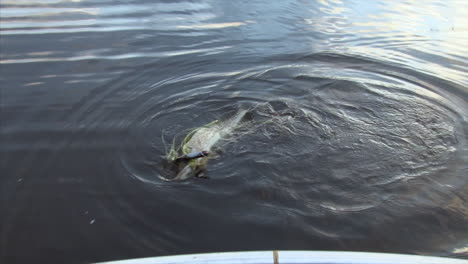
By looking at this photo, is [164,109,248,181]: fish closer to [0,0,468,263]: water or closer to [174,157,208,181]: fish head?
[174,157,208,181]: fish head

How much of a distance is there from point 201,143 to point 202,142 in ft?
0.09

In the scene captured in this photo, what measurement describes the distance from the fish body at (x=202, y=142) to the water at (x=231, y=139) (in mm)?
139

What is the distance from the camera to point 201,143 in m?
4.50

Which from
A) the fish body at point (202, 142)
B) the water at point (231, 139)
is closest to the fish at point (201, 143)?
the fish body at point (202, 142)

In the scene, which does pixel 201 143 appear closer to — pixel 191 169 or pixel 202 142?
pixel 202 142

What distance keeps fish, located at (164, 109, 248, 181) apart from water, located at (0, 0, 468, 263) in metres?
0.14

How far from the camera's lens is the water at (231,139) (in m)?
3.40

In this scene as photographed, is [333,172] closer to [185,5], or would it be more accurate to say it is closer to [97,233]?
[97,233]

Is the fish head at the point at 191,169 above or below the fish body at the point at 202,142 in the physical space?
below

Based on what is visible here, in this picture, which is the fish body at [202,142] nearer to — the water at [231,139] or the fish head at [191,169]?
Answer: the fish head at [191,169]

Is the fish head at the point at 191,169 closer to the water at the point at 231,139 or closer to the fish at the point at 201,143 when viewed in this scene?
the fish at the point at 201,143

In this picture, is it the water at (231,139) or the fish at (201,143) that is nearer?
the water at (231,139)

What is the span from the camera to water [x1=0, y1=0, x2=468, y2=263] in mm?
3398

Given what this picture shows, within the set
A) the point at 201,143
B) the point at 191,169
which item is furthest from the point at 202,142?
the point at 191,169
